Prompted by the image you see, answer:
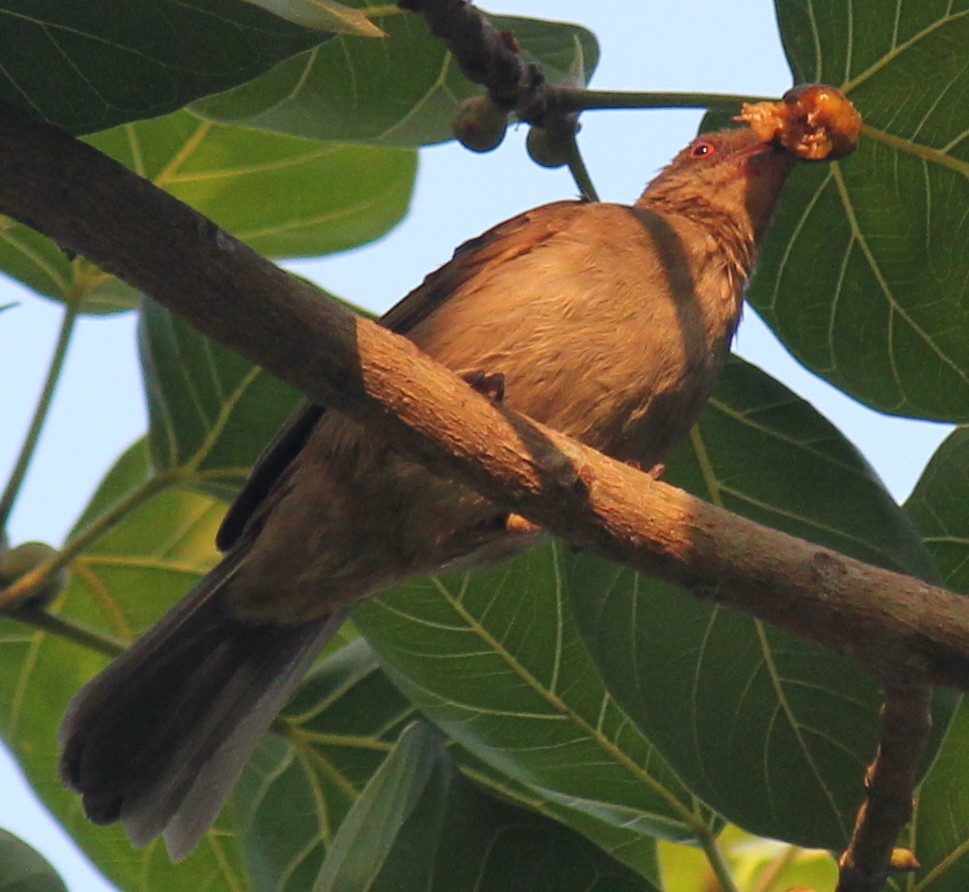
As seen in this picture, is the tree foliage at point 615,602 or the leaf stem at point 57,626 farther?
the leaf stem at point 57,626

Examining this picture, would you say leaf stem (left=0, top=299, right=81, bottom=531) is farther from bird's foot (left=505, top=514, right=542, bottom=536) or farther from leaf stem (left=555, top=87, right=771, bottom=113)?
leaf stem (left=555, top=87, right=771, bottom=113)

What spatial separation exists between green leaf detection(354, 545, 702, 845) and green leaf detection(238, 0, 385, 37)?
1434 millimetres

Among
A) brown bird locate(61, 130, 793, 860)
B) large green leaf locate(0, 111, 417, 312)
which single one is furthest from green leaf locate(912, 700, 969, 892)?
large green leaf locate(0, 111, 417, 312)

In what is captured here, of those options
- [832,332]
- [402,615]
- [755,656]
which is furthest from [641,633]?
[832,332]

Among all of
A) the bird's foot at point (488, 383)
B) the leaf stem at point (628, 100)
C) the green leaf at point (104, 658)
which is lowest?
the green leaf at point (104, 658)

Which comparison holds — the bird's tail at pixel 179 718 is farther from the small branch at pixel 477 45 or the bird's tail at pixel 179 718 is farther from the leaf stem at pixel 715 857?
the small branch at pixel 477 45

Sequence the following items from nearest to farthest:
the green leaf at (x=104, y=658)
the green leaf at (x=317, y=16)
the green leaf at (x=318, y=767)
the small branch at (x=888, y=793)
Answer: the green leaf at (x=317, y=16) → the small branch at (x=888, y=793) → the green leaf at (x=318, y=767) → the green leaf at (x=104, y=658)

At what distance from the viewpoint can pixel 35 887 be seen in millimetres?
2900

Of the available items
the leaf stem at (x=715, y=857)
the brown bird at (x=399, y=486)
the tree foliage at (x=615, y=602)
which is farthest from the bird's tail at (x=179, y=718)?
the leaf stem at (x=715, y=857)

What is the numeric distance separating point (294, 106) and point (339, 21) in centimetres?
140

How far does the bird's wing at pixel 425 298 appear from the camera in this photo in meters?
3.43

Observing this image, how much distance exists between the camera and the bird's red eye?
4.07 meters

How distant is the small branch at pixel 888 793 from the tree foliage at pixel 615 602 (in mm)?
320

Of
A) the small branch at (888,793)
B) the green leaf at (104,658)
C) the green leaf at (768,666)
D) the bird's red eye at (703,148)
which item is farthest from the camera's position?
the bird's red eye at (703,148)
